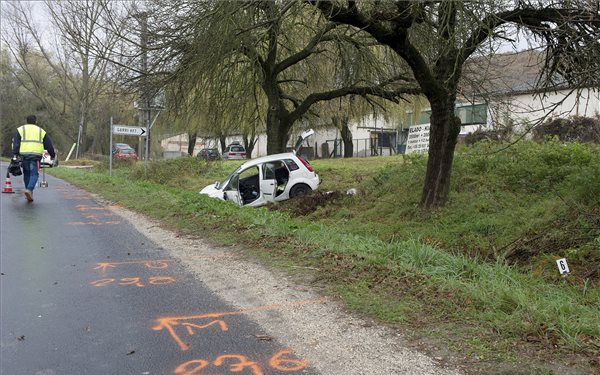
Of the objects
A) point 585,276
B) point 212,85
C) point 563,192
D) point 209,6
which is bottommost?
point 585,276

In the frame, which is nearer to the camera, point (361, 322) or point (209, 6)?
point (361, 322)

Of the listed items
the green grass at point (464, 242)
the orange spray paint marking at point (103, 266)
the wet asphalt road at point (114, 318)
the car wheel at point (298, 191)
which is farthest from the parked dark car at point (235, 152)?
the orange spray paint marking at point (103, 266)

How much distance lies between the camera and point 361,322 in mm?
4262

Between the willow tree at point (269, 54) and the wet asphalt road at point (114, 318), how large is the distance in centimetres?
502

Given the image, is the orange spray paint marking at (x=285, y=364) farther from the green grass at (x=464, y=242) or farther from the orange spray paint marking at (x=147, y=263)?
the orange spray paint marking at (x=147, y=263)

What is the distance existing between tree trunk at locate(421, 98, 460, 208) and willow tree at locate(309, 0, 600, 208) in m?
0.02

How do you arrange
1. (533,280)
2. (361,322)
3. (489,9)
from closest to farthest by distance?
(361,322) → (533,280) → (489,9)

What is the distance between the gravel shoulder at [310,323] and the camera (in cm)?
349

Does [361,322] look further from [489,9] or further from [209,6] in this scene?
[209,6]

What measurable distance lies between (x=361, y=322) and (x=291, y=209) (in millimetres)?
9858

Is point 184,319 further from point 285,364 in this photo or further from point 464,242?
point 464,242

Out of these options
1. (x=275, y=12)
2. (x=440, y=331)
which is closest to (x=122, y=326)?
(x=440, y=331)

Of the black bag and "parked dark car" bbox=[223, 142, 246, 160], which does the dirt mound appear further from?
"parked dark car" bbox=[223, 142, 246, 160]

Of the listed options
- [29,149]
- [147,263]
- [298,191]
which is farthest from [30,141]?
[298,191]
